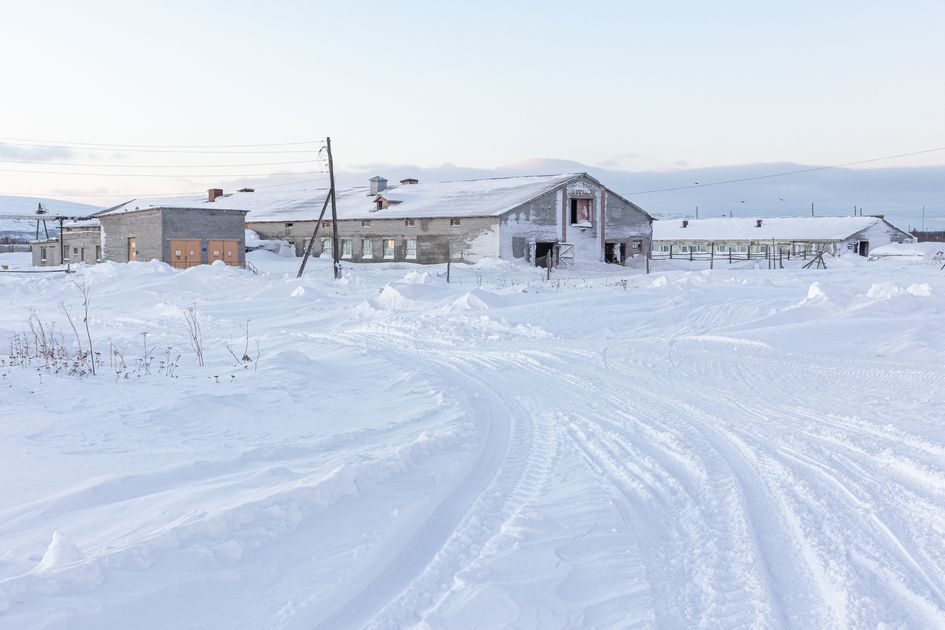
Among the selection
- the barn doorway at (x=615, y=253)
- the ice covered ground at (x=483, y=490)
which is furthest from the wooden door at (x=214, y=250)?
the ice covered ground at (x=483, y=490)

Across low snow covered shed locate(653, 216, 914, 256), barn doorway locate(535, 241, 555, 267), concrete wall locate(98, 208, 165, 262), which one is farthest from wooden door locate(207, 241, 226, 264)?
low snow covered shed locate(653, 216, 914, 256)

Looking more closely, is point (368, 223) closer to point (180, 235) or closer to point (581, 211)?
point (180, 235)

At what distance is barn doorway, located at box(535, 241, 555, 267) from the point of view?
4553 centimetres

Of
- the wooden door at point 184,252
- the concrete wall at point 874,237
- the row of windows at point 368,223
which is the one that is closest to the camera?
the wooden door at point 184,252

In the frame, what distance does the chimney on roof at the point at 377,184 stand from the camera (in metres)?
56.8

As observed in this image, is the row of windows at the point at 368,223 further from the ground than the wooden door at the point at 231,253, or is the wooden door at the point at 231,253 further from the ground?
the row of windows at the point at 368,223

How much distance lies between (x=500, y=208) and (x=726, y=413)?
35385 mm

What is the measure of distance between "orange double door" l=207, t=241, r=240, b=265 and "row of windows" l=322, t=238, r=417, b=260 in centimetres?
682

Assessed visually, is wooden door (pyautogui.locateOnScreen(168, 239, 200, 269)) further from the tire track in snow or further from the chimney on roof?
the tire track in snow

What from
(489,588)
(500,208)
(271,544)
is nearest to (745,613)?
(489,588)

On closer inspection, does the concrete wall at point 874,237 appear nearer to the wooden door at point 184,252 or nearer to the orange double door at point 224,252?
the orange double door at point 224,252

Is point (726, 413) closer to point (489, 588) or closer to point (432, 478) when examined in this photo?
point (432, 478)

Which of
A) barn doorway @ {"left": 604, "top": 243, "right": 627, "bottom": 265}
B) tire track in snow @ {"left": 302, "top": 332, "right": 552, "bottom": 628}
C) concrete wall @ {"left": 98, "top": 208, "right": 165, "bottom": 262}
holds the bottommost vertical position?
tire track in snow @ {"left": 302, "top": 332, "right": 552, "bottom": 628}

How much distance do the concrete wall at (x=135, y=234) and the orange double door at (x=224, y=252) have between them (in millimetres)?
2723
